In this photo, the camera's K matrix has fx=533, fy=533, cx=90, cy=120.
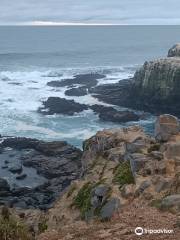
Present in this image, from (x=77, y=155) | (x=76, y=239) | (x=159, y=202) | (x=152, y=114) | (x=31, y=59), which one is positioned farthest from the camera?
(x=31, y=59)

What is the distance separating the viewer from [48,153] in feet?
170

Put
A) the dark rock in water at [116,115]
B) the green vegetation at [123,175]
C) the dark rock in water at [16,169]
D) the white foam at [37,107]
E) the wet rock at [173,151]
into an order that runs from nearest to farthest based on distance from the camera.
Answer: the green vegetation at [123,175]
the wet rock at [173,151]
the dark rock in water at [16,169]
the white foam at [37,107]
the dark rock in water at [116,115]

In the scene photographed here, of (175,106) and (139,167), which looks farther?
(175,106)

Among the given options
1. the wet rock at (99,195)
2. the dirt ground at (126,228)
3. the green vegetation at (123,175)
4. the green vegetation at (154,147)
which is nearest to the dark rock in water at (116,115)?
the green vegetation at (154,147)

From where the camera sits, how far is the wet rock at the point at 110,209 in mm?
21083

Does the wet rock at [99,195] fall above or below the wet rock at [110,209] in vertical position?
below

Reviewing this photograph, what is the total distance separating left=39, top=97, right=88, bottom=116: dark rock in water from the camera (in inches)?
2899

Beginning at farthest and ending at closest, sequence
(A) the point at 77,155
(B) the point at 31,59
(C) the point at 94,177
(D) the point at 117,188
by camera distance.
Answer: (B) the point at 31,59 < (A) the point at 77,155 < (C) the point at 94,177 < (D) the point at 117,188

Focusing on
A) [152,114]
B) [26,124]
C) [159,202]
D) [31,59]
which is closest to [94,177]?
[159,202]

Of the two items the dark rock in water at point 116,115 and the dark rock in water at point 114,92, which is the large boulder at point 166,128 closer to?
the dark rock in water at point 116,115

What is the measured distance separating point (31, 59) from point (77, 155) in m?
99.3

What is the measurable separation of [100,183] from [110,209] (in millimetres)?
4649

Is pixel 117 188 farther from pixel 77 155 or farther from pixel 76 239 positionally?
pixel 77 155

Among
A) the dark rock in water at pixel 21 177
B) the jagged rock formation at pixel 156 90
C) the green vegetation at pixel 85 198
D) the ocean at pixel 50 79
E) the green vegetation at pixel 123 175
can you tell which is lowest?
the ocean at pixel 50 79
